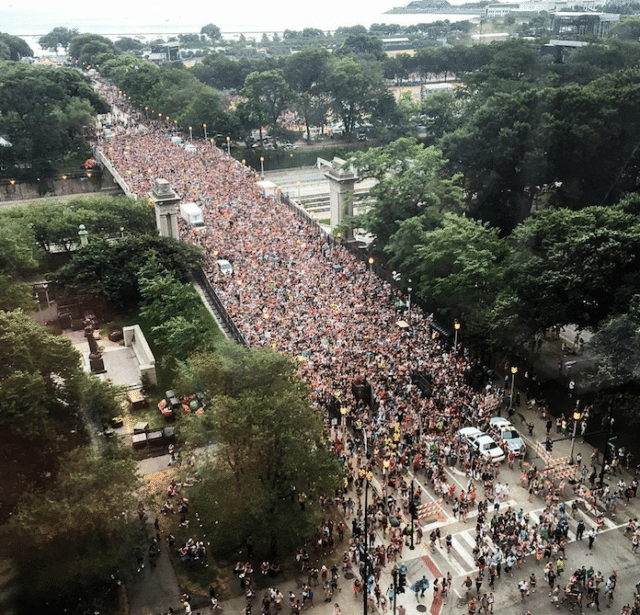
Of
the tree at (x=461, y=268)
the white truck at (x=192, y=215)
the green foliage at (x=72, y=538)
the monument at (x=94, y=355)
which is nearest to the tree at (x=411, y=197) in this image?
the tree at (x=461, y=268)

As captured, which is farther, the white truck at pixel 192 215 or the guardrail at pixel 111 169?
the guardrail at pixel 111 169

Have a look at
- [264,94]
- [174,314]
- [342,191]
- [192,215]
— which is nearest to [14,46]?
[264,94]

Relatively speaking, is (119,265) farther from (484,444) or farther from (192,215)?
(484,444)

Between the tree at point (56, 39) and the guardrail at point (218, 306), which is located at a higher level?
the tree at point (56, 39)

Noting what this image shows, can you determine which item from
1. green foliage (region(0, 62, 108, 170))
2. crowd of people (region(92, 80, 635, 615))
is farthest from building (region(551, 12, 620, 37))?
green foliage (region(0, 62, 108, 170))

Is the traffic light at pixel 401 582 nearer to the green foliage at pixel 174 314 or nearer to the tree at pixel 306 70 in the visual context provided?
the green foliage at pixel 174 314

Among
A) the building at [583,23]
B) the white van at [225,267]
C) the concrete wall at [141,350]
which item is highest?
the building at [583,23]

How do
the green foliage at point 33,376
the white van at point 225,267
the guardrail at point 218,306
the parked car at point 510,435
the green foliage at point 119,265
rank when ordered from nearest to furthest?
the green foliage at point 33,376 → the parked car at point 510,435 → the guardrail at point 218,306 → the green foliage at point 119,265 → the white van at point 225,267
